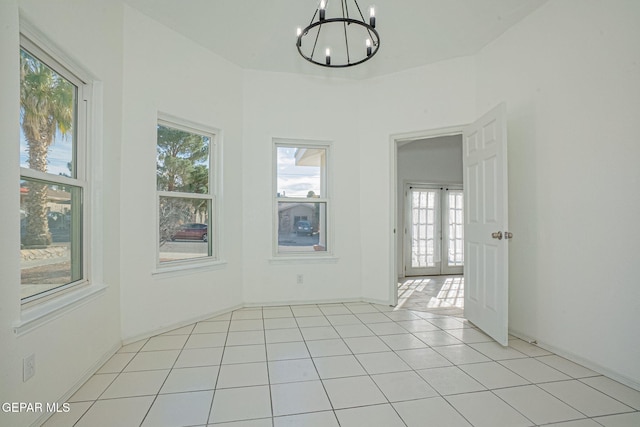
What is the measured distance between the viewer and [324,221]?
420 cm

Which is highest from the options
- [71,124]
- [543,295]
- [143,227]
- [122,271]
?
[71,124]

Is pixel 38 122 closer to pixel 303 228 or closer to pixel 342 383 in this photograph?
pixel 342 383

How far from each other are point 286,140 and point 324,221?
46.2 inches

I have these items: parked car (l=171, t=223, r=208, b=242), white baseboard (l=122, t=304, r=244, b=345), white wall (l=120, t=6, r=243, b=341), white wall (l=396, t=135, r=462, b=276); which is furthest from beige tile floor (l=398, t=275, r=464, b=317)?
parked car (l=171, t=223, r=208, b=242)

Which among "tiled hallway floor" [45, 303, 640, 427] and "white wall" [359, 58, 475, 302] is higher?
"white wall" [359, 58, 475, 302]

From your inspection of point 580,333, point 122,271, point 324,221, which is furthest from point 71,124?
point 580,333

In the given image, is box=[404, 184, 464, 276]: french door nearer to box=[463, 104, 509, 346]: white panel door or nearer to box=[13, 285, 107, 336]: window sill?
box=[463, 104, 509, 346]: white panel door

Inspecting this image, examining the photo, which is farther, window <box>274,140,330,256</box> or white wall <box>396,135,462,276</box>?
white wall <box>396,135,462,276</box>

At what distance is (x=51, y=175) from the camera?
1.92 meters

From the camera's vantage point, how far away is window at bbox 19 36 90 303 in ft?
5.75

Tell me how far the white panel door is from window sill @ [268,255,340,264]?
1622mm

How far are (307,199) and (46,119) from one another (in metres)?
2.69

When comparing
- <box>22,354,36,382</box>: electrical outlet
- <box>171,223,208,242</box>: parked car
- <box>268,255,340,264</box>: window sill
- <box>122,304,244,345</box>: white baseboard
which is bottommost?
<box>122,304,244,345</box>: white baseboard

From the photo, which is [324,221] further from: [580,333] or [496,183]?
[580,333]
